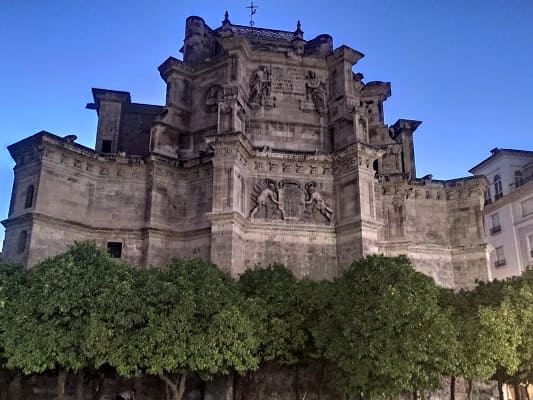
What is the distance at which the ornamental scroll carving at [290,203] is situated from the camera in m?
Result: 26.7

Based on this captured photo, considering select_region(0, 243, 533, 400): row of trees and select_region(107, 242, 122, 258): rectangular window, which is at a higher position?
select_region(107, 242, 122, 258): rectangular window

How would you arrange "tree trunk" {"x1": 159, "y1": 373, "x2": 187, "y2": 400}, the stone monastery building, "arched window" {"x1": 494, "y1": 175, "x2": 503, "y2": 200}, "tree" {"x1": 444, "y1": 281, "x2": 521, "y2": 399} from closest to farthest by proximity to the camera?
"tree trunk" {"x1": 159, "y1": 373, "x2": 187, "y2": 400}, "tree" {"x1": 444, "y1": 281, "x2": 521, "y2": 399}, the stone monastery building, "arched window" {"x1": 494, "y1": 175, "x2": 503, "y2": 200}

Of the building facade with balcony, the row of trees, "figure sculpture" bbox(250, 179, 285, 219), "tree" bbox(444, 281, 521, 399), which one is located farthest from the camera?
the building facade with balcony

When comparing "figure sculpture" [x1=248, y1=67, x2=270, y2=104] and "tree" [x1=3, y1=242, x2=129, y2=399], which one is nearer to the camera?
"tree" [x1=3, y1=242, x2=129, y2=399]

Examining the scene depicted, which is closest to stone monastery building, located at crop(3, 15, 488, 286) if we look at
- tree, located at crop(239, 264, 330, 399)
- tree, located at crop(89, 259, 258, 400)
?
tree, located at crop(239, 264, 330, 399)

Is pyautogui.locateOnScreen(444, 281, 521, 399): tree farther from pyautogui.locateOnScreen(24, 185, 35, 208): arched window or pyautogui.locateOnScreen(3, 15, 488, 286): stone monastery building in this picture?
pyautogui.locateOnScreen(24, 185, 35, 208): arched window

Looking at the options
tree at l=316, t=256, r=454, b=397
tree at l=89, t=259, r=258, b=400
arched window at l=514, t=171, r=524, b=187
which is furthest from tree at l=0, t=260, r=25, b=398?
arched window at l=514, t=171, r=524, b=187

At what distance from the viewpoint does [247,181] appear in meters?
27.1

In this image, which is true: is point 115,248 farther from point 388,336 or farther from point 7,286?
point 388,336

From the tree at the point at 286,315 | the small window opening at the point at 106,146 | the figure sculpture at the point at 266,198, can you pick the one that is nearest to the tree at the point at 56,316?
the tree at the point at 286,315

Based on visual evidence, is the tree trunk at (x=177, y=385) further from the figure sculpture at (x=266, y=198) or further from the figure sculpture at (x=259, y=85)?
the figure sculpture at (x=259, y=85)

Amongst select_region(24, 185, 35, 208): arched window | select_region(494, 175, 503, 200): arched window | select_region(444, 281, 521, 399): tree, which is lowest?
select_region(444, 281, 521, 399): tree

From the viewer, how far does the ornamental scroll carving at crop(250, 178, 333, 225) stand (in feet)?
87.5

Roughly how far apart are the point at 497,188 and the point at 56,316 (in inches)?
1507
